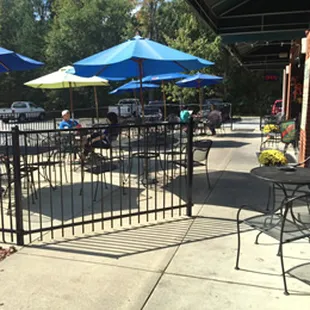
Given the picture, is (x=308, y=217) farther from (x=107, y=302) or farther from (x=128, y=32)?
(x=128, y=32)

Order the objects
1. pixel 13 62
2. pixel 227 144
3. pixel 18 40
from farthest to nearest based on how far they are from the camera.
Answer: pixel 18 40
pixel 227 144
pixel 13 62

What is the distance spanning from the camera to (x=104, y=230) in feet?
13.7

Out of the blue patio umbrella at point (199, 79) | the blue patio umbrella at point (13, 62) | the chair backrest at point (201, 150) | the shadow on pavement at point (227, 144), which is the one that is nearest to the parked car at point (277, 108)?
the blue patio umbrella at point (199, 79)

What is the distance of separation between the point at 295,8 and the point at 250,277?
5587 millimetres

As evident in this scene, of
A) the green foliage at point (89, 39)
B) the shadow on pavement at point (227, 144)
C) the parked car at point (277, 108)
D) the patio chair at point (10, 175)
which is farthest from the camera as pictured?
the green foliage at point (89, 39)

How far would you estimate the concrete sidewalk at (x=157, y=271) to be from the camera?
2.71m

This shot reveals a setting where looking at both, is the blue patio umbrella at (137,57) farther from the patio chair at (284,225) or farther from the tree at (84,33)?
the tree at (84,33)

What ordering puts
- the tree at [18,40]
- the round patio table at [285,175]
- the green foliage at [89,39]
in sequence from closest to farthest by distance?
the round patio table at [285,175], the green foliage at [89,39], the tree at [18,40]

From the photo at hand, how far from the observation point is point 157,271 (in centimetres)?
317

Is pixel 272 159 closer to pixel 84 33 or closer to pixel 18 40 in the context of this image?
pixel 84 33

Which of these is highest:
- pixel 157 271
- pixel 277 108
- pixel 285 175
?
pixel 277 108

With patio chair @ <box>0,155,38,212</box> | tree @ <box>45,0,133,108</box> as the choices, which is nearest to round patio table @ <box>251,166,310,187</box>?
patio chair @ <box>0,155,38,212</box>

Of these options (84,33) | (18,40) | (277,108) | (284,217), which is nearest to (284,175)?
(284,217)

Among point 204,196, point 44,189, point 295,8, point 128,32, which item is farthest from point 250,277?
point 128,32
